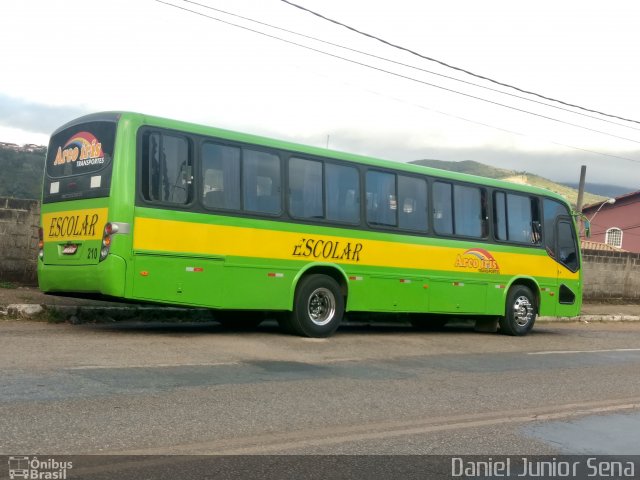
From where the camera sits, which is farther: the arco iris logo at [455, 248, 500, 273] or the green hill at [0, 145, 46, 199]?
the green hill at [0, 145, 46, 199]

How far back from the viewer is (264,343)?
1149cm

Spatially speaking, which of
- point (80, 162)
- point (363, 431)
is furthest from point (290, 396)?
point (80, 162)

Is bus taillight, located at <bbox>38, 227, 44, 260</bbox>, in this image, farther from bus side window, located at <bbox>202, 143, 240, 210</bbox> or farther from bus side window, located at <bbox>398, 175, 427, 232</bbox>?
bus side window, located at <bbox>398, 175, 427, 232</bbox>

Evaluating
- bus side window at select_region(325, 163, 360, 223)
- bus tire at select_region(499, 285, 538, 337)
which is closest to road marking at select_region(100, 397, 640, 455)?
bus side window at select_region(325, 163, 360, 223)

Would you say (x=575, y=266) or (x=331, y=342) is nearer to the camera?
(x=331, y=342)

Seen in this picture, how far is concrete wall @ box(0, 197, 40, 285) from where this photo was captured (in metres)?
14.7

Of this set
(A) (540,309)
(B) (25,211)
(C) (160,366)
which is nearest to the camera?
(C) (160,366)

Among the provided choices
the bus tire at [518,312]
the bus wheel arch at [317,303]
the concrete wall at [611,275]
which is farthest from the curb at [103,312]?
the concrete wall at [611,275]

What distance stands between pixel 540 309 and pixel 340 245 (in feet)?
20.1

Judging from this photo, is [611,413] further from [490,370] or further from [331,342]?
[331,342]

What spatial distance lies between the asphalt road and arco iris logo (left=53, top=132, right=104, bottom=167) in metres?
2.45

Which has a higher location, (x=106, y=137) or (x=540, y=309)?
(x=106, y=137)

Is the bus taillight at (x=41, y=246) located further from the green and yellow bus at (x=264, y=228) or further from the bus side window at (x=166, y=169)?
the bus side window at (x=166, y=169)

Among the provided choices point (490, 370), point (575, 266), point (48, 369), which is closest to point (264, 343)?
point (490, 370)
